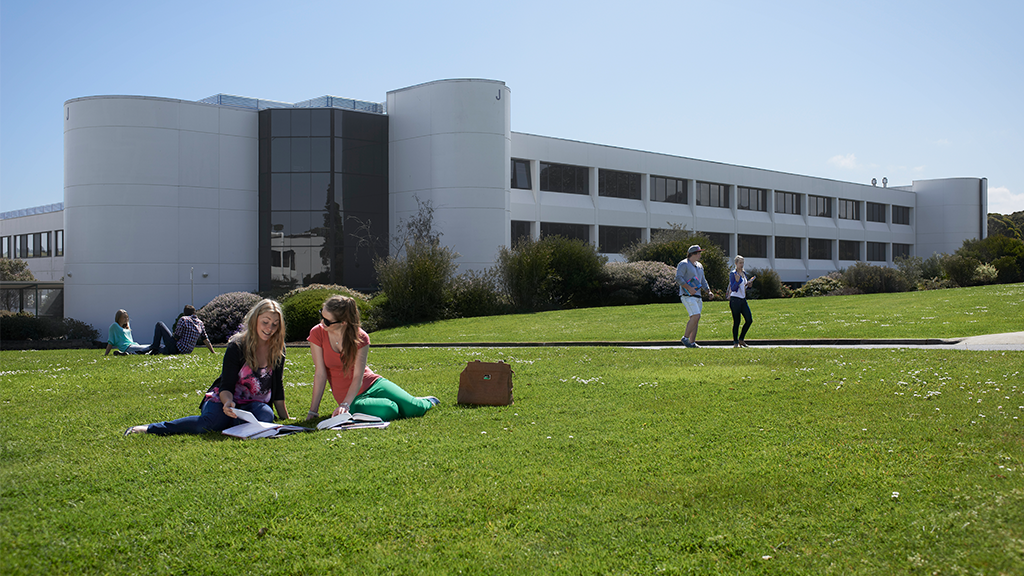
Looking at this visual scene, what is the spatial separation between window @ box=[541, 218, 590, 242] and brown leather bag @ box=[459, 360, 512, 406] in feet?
116

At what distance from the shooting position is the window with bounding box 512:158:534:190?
43.0 m

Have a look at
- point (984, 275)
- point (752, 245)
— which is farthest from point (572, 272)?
point (752, 245)

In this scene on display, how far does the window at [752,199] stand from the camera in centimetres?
5634

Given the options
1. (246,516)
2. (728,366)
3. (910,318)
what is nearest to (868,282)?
(910,318)

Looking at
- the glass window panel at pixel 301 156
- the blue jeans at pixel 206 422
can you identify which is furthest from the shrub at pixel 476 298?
the blue jeans at pixel 206 422

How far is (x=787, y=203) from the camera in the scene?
6012cm

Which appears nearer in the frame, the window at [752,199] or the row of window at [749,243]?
the row of window at [749,243]

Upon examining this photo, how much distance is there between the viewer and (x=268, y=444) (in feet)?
21.8

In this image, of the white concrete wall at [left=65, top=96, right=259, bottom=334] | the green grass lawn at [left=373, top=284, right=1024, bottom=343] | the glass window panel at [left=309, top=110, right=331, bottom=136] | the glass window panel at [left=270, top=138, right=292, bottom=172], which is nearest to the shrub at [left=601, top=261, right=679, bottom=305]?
the green grass lawn at [left=373, top=284, right=1024, bottom=343]

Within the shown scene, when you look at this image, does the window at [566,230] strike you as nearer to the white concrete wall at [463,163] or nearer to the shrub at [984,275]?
the white concrete wall at [463,163]

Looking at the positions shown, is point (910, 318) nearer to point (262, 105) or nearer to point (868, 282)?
point (868, 282)

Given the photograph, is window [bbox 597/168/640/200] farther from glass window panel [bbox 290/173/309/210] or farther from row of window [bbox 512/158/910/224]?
glass window panel [bbox 290/173/309/210]

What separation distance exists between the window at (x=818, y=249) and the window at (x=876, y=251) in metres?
6.11

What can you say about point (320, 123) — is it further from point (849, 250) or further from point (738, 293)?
point (849, 250)
